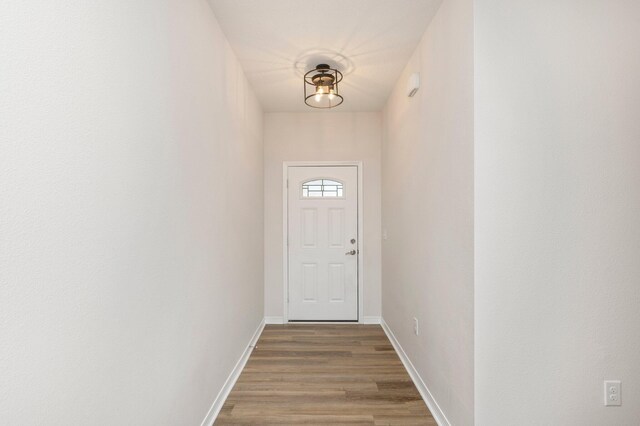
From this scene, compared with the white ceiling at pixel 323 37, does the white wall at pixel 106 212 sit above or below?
below

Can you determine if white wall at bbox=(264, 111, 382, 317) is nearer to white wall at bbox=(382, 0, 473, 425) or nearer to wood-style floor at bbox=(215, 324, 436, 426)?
wood-style floor at bbox=(215, 324, 436, 426)

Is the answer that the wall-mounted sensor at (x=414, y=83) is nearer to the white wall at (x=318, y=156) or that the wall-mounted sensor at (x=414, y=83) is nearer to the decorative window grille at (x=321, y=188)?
the white wall at (x=318, y=156)

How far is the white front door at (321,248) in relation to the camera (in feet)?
14.4

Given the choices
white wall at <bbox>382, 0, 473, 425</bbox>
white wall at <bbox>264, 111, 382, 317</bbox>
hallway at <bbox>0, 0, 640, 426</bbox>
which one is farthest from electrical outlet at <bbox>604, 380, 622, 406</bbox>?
white wall at <bbox>264, 111, 382, 317</bbox>

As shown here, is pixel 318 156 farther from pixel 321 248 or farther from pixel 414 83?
pixel 414 83

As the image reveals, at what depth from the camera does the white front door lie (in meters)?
4.40

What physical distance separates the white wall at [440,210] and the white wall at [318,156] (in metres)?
0.92

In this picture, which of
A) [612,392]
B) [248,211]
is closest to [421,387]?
[612,392]

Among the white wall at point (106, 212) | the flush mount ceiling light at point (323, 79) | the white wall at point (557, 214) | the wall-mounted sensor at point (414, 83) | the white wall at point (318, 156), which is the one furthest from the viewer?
the white wall at point (318, 156)

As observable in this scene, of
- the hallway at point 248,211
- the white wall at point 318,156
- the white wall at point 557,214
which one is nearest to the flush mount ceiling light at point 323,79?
the hallway at point 248,211

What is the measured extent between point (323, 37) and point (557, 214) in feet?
6.20

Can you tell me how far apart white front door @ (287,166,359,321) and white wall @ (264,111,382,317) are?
0.44 feet

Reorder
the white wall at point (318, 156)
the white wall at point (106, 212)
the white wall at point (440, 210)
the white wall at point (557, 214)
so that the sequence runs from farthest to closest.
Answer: the white wall at point (318, 156)
the white wall at point (440, 210)
the white wall at point (557, 214)
the white wall at point (106, 212)

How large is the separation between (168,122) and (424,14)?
5.76ft
